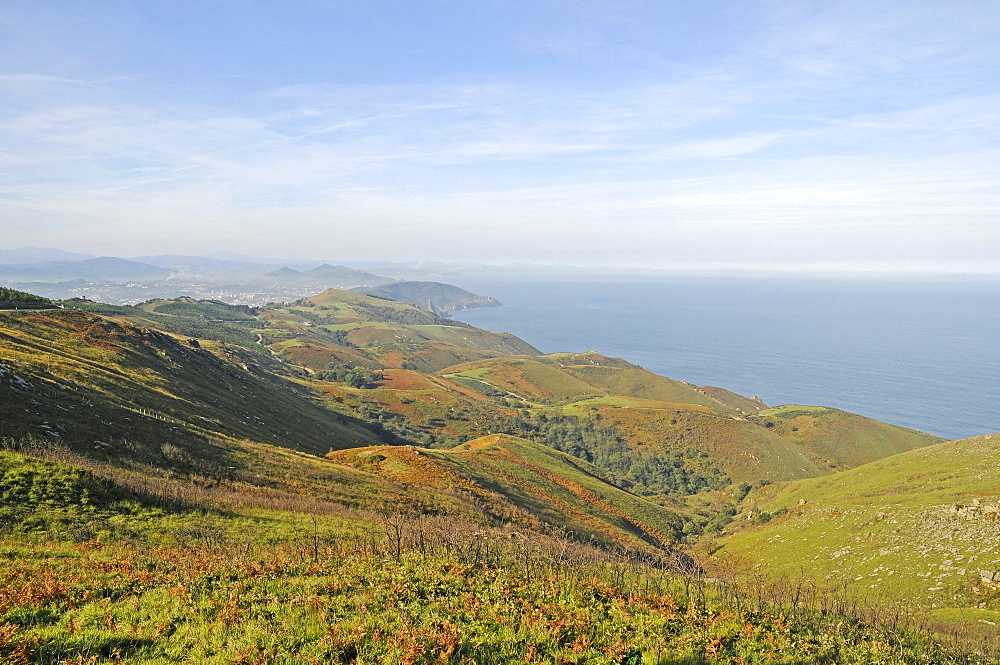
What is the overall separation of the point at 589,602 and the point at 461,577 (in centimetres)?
453

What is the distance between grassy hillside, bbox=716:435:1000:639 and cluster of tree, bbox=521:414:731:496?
124 feet

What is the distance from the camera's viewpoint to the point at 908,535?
127ft

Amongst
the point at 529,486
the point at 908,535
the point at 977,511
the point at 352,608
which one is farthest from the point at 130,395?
the point at 977,511

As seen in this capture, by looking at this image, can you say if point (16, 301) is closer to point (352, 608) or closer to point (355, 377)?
point (355, 377)

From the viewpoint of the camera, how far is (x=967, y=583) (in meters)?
29.2

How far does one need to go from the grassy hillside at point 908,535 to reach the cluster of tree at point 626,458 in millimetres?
37739

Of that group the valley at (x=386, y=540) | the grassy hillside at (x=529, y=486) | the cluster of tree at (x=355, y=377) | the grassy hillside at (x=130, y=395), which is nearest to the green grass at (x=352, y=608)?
the valley at (x=386, y=540)

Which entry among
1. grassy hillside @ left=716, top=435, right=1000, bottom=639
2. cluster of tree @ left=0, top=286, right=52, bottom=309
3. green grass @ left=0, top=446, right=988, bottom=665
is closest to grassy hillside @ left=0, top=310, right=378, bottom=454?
Answer: cluster of tree @ left=0, top=286, right=52, bottom=309

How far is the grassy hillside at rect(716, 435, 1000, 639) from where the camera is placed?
95.7 feet

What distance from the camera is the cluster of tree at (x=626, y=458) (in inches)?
4286

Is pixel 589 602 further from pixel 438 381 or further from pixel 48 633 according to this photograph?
pixel 438 381

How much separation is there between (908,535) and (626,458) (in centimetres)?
8533

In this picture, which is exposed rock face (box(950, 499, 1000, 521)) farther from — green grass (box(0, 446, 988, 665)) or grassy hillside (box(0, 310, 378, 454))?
grassy hillside (box(0, 310, 378, 454))

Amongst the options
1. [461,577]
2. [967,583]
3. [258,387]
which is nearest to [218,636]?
[461,577]
